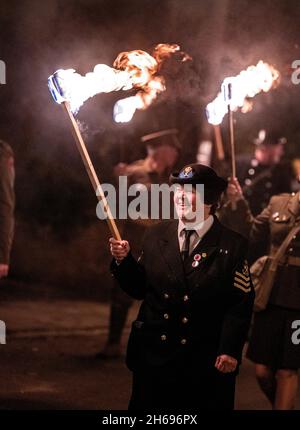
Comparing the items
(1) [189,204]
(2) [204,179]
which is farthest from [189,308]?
(2) [204,179]

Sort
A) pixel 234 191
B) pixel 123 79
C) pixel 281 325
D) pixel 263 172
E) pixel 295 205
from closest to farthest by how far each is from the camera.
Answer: pixel 123 79 → pixel 281 325 → pixel 295 205 → pixel 234 191 → pixel 263 172

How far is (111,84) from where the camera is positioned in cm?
556

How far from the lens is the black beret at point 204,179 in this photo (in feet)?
16.1

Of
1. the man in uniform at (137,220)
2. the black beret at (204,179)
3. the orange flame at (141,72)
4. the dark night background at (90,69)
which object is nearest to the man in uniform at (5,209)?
the dark night background at (90,69)

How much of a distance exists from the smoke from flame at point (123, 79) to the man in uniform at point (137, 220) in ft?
3.41

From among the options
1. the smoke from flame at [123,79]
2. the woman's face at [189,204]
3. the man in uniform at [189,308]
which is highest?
the smoke from flame at [123,79]

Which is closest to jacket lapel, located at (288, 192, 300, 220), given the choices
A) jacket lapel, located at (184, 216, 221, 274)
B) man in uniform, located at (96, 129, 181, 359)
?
jacket lapel, located at (184, 216, 221, 274)

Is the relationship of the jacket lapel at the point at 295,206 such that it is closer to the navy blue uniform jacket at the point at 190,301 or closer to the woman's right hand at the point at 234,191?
the woman's right hand at the point at 234,191

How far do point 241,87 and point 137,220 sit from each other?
221cm

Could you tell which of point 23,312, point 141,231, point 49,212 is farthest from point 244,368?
point 49,212

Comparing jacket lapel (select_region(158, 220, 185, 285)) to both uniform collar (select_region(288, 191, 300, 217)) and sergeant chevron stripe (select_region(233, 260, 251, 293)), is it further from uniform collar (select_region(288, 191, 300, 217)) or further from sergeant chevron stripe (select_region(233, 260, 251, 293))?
uniform collar (select_region(288, 191, 300, 217))

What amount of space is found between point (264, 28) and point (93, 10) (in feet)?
6.26

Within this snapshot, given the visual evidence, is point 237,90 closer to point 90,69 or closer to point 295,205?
point 295,205

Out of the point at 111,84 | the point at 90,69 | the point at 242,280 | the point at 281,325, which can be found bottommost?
the point at 281,325
